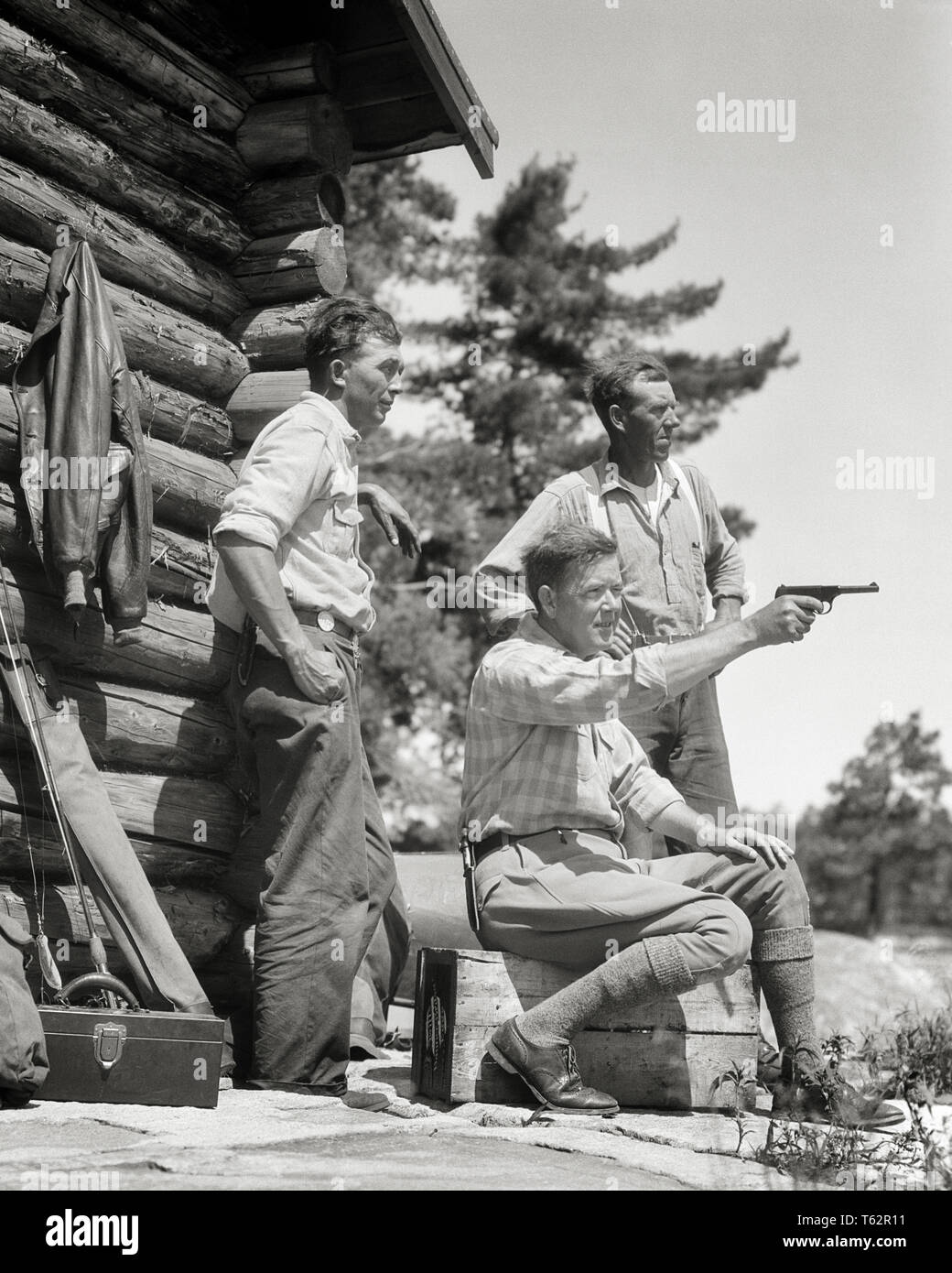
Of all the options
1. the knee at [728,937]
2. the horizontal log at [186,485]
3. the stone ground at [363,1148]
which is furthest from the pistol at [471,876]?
the horizontal log at [186,485]

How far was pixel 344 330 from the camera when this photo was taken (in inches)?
182

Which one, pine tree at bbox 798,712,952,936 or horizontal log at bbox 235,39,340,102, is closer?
horizontal log at bbox 235,39,340,102

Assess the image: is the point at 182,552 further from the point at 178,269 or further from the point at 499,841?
the point at 499,841

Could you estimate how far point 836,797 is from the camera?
61938mm

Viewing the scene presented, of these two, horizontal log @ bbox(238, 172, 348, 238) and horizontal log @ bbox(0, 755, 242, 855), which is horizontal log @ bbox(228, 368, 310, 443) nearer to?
horizontal log @ bbox(238, 172, 348, 238)

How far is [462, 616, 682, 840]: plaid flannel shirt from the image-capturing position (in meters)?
4.03

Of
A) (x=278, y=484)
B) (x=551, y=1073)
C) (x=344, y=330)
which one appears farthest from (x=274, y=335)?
(x=551, y=1073)

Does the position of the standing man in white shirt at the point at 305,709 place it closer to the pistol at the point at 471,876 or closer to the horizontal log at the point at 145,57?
the pistol at the point at 471,876

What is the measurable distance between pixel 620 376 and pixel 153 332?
70.2 inches

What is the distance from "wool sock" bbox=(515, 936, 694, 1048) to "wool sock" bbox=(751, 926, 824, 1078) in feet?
1.71

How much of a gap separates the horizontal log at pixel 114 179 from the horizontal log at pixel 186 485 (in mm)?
864

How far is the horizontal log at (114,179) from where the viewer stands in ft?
15.8

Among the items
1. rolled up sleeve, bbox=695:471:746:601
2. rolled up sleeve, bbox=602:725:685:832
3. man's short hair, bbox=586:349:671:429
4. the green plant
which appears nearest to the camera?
rolled up sleeve, bbox=602:725:685:832

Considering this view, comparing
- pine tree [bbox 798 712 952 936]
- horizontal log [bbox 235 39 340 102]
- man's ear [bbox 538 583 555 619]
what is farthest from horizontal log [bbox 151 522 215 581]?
pine tree [bbox 798 712 952 936]
